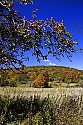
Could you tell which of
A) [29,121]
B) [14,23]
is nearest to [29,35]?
[14,23]

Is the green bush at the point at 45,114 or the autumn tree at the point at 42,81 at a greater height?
the autumn tree at the point at 42,81

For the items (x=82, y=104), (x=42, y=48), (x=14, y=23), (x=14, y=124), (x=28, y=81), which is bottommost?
(x=14, y=124)

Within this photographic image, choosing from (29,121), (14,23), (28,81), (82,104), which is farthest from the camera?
(28,81)

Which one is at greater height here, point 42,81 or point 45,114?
point 42,81

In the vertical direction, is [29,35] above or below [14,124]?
above

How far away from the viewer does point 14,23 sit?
9.86 meters

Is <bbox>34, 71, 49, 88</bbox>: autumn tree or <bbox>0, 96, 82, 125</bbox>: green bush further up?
<bbox>34, 71, 49, 88</bbox>: autumn tree

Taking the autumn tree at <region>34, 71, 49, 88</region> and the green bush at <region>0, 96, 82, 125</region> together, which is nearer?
the green bush at <region>0, 96, 82, 125</region>

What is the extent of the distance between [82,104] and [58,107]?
33.6 inches

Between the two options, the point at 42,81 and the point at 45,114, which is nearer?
the point at 45,114

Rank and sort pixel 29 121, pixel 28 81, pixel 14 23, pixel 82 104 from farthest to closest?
1. pixel 28 81
2. pixel 82 104
3. pixel 14 23
4. pixel 29 121

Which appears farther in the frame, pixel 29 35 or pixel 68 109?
pixel 68 109

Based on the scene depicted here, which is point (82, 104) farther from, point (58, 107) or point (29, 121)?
point (29, 121)

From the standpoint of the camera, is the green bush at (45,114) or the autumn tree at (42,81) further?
the autumn tree at (42,81)
